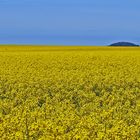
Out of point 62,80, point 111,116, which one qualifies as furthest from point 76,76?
point 111,116

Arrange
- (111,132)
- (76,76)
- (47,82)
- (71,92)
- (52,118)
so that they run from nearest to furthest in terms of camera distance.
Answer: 1. (111,132)
2. (52,118)
3. (71,92)
4. (47,82)
5. (76,76)

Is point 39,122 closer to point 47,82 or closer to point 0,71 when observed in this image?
point 47,82

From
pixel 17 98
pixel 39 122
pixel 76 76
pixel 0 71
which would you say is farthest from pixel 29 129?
pixel 0 71

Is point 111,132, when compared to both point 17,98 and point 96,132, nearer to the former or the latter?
point 96,132

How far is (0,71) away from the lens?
83.4ft

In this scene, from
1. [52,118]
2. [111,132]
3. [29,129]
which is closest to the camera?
[111,132]

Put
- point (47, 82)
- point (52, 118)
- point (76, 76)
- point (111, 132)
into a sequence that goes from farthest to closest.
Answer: point (76, 76), point (47, 82), point (52, 118), point (111, 132)

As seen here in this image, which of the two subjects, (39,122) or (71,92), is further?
(71,92)

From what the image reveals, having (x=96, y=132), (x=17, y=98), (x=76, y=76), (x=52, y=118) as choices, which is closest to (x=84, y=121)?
(x=96, y=132)

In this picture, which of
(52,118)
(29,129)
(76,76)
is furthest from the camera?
(76,76)

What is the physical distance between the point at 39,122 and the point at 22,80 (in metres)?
10.4

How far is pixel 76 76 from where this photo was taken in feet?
73.0

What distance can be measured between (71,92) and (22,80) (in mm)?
4072

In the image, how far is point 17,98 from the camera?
1611 cm
